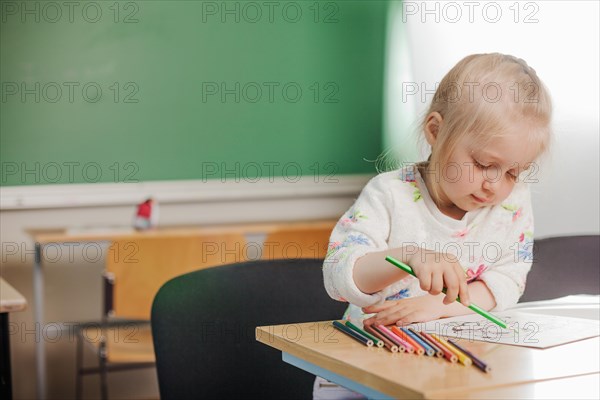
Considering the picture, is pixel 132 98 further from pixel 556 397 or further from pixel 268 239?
pixel 556 397

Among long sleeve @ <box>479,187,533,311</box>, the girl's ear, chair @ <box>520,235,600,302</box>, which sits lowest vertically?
chair @ <box>520,235,600,302</box>

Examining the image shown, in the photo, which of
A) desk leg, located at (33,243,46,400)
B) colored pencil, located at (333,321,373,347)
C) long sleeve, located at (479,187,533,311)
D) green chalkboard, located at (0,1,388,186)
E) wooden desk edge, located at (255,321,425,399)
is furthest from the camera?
green chalkboard, located at (0,1,388,186)

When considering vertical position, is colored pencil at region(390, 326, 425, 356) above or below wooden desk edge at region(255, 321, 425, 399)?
above

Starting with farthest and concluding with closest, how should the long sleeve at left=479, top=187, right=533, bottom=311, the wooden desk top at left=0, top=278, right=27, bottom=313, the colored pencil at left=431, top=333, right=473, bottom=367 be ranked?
the wooden desk top at left=0, top=278, right=27, bottom=313
the long sleeve at left=479, top=187, right=533, bottom=311
the colored pencil at left=431, top=333, right=473, bottom=367

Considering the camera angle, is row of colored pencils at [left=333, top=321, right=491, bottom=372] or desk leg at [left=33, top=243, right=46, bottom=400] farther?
desk leg at [left=33, top=243, right=46, bottom=400]

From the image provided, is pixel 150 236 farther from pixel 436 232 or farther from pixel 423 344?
pixel 423 344

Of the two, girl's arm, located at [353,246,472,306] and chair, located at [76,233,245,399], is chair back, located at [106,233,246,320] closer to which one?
chair, located at [76,233,245,399]

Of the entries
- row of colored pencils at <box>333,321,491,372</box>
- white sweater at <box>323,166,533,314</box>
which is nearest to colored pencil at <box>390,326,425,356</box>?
row of colored pencils at <box>333,321,491,372</box>

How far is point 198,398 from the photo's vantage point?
1.47 meters

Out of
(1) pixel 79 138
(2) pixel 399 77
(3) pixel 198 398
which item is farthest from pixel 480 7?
(3) pixel 198 398

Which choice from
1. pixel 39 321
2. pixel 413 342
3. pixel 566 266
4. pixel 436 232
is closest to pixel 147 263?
pixel 39 321

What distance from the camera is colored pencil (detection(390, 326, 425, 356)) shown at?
1.02 metres

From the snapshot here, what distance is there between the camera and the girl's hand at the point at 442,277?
3.72 ft

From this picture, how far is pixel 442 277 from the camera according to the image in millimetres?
1140
